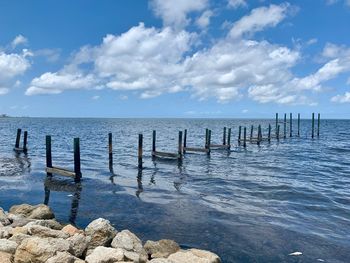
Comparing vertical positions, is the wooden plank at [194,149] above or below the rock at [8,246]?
below

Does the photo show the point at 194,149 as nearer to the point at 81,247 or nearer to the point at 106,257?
the point at 81,247

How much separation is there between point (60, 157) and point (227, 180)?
18053 mm

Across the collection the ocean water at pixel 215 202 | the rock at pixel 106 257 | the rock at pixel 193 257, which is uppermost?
the rock at pixel 106 257

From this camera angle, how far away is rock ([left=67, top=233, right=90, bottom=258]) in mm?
8664

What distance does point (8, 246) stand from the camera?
8.39 metres

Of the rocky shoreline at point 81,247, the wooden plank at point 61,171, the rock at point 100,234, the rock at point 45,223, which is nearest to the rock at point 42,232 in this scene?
the rocky shoreline at point 81,247

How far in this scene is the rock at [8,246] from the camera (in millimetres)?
8305

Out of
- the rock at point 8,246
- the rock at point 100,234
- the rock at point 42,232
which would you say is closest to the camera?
the rock at point 8,246

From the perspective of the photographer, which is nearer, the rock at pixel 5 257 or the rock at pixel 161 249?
the rock at pixel 5 257

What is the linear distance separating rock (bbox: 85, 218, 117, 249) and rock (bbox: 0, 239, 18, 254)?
181cm

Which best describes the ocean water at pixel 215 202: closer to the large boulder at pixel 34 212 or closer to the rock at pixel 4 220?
the large boulder at pixel 34 212

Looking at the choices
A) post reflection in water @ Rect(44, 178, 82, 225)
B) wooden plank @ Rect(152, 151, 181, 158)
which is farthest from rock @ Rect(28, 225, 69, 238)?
wooden plank @ Rect(152, 151, 181, 158)

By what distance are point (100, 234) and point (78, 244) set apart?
88cm

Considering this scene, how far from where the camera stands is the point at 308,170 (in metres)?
28.5
